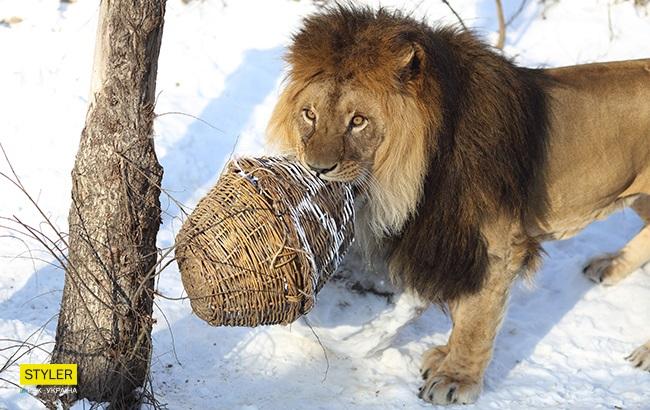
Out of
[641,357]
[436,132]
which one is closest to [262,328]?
[436,132]

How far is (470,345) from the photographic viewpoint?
4.34 m

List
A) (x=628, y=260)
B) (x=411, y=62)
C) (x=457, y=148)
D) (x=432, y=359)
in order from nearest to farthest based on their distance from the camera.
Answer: (x=411, y=62) → (x=457, y=148) → (x=432, y=359) → (x=628, y=260)

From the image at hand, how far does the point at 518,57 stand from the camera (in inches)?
293

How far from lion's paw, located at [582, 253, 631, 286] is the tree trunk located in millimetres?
2873

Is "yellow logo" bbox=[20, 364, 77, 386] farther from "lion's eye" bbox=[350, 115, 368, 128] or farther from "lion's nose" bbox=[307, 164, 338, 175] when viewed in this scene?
"lion's eye" bbox=[350, 115, 368, 128]

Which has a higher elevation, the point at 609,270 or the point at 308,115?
the point at 308,115

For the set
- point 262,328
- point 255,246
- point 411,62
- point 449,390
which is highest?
point 411,62

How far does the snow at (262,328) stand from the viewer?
436cm

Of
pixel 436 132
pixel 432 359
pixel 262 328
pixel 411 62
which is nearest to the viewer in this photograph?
pixel 411 62

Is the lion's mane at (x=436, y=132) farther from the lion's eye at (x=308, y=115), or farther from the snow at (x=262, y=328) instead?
the snow at (x=262, y=328)

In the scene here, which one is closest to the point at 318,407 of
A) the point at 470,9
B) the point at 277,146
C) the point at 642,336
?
the point at 277,146

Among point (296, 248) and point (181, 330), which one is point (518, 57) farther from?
point (296, 248)

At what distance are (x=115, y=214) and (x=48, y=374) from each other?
0.65 meters

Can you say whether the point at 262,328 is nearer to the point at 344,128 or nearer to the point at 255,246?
the point at 344,128
